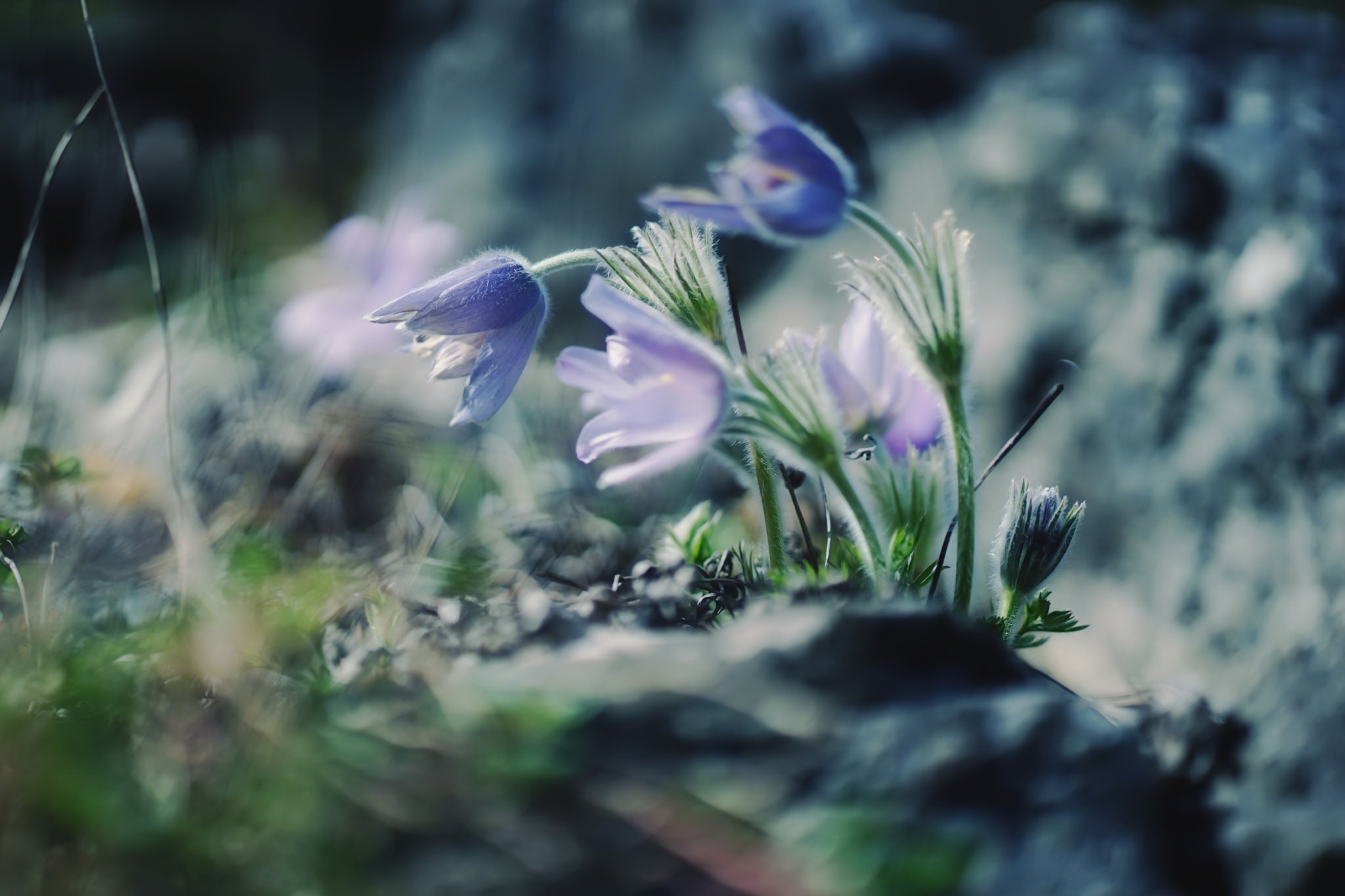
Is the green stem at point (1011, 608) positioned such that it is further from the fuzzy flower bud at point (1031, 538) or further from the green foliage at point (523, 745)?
the green foliage at point (523, 745)

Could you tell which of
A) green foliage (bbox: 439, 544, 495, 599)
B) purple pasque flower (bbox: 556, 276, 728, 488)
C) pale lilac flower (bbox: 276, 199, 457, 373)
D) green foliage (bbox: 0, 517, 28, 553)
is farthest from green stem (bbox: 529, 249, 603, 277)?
pale lilac flower (bbox: 276, 199, 457, 373)

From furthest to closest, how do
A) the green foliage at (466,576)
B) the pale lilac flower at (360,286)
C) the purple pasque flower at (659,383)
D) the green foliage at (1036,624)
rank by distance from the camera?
the pale lilac flower at (360,286)
the green foliage at (466,576)
the green foliage at (1036,624)
the purple pasque flower at (659,383)

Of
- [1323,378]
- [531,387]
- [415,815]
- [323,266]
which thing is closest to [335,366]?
[531,387]

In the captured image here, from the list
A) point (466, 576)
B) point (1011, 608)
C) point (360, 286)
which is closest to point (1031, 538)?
point (1011, 608)

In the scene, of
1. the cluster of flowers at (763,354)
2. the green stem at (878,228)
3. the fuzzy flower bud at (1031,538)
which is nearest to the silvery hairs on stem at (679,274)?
the cluster of flowers at (763,354)

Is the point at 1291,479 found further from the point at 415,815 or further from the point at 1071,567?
the point at 415,815

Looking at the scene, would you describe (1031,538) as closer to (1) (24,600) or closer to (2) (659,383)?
(2) (659,383)
